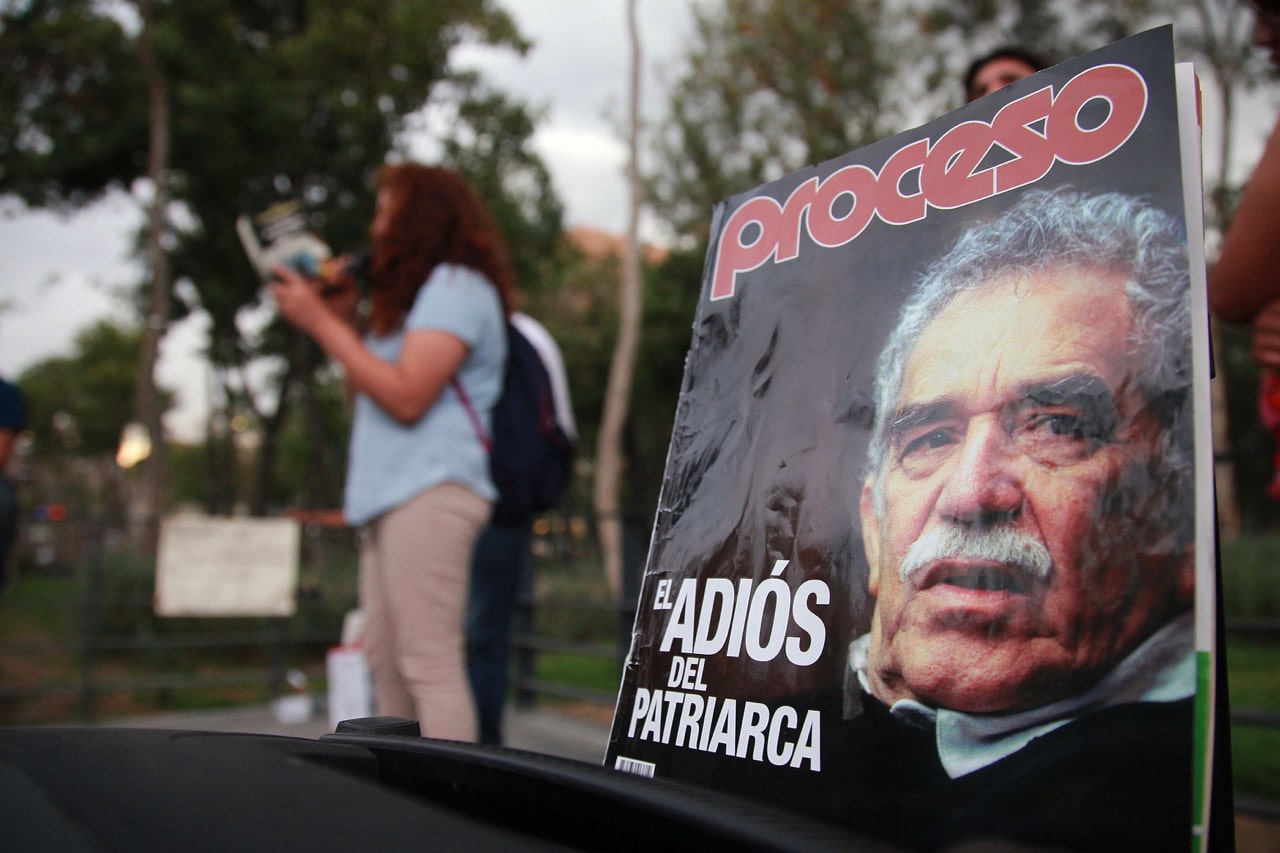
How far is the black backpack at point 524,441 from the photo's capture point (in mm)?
2729

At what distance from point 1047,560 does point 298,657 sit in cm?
701

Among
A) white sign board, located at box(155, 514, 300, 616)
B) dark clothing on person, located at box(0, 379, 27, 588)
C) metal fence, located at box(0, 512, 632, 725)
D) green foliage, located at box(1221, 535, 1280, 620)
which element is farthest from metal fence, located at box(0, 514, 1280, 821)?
green foliage, located at box(1221, 535, 1280, 620)

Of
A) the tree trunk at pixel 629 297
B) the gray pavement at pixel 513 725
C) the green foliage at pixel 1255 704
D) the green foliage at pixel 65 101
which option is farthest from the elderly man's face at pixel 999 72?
the green foliage at pixel 65 101

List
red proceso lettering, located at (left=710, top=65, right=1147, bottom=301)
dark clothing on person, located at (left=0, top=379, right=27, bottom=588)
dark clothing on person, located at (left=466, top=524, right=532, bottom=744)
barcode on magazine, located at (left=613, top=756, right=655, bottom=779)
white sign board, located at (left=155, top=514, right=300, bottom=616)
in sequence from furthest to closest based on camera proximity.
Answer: white sign board, located at (left=155, top=514, right=300, bottom=616), dark clothing on person, located at (left=0, top=379, right=27, bottom=588), dark clothing on person, located at (left=466, top=524, right=532, bottom=744), barcode on magazine, located at (left=613, top=756, right=655, bottom=779), red proceso lettering, located at (left=710, top=65, right=1147, bottom=301)

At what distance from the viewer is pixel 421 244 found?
279cm

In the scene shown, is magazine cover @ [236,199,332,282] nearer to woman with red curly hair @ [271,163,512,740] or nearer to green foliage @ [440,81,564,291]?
woman with red curly hair @ [271,163,512,740]

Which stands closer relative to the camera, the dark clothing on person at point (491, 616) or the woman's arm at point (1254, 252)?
the woman's arm at point (1254, 252)

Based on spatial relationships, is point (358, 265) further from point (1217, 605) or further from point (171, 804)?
point (1217, 605)

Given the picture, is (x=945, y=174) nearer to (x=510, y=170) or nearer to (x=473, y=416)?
(x=473, y=416)

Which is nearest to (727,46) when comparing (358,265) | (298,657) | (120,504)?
(120,504)

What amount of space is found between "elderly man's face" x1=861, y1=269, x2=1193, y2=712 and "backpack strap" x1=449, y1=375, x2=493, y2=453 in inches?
64.5

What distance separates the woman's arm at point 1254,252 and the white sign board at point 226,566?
5589 mm

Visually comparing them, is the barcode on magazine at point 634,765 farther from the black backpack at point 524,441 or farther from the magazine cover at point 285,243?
the magazine cover at point 285,243

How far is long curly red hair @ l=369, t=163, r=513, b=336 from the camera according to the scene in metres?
2.79
